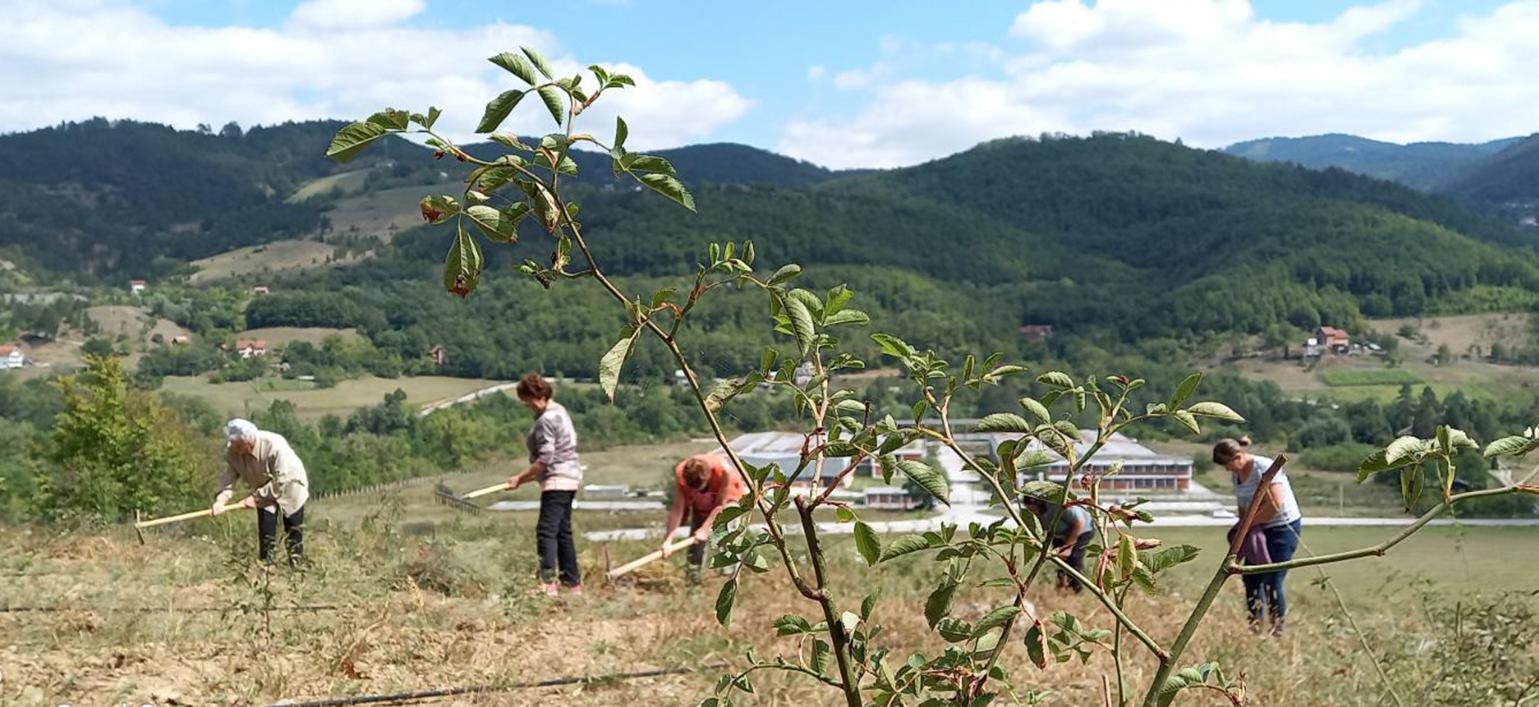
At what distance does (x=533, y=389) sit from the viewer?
644cm

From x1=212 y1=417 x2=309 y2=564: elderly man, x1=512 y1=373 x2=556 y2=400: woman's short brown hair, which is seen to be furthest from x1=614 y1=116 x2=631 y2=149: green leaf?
x1=212 y1=417 x2=309 y2=564: elderly man

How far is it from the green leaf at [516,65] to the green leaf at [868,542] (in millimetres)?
689

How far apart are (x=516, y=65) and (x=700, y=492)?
18.9ft

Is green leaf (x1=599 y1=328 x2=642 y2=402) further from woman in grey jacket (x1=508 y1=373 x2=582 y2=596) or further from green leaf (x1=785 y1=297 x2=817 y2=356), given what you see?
woman in grey jacket (x1=508 y1=373 x2=582 y2=596)

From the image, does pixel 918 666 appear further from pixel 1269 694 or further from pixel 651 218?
pixel 651 218

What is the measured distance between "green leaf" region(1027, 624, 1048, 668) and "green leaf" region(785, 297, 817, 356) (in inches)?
20.0

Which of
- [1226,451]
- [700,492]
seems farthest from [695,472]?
→ [1226,451]

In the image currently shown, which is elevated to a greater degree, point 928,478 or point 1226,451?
point 928,478

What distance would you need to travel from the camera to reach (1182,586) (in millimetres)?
7586

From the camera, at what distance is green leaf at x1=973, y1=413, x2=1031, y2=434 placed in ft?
5.07

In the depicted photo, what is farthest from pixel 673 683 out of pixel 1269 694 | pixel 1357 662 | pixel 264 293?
pixel 264 293

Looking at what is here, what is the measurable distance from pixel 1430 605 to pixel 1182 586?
2848 mm

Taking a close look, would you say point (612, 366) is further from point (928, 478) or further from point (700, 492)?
point (700, 492)

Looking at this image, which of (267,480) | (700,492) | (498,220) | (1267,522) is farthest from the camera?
(267,480)
